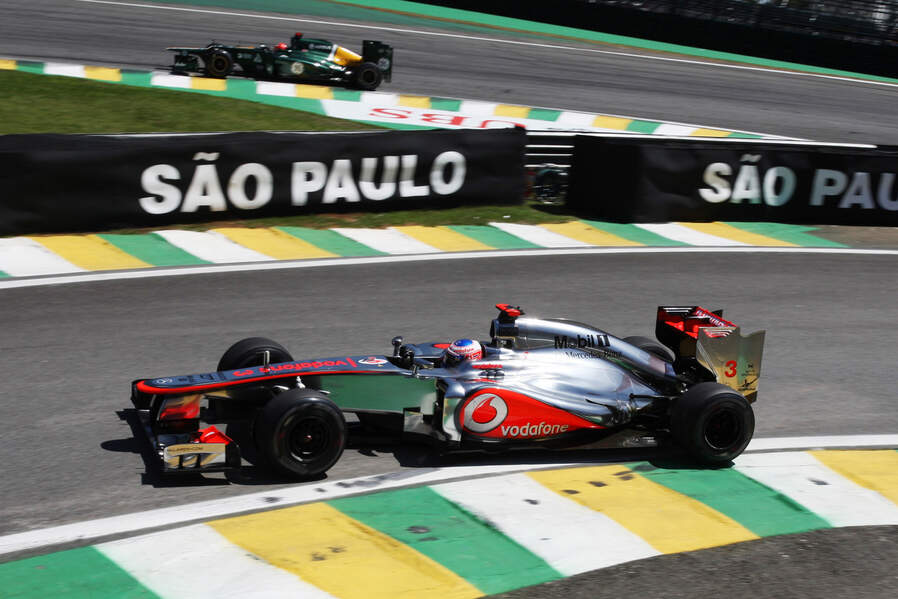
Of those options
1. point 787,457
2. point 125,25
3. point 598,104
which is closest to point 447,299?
point 787,457

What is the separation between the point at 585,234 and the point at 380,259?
10.8 feet

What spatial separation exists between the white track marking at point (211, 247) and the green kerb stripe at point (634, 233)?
4959mm

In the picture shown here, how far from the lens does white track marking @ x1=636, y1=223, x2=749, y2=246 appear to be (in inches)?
590

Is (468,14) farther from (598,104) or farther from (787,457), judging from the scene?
(787,457)

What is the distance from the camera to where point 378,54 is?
73.8 feet

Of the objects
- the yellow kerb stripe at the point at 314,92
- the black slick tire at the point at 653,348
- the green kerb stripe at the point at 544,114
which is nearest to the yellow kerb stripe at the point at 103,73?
the yellow kerb stripe at the point at 314,92

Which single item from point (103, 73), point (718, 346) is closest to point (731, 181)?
point (718, 346)

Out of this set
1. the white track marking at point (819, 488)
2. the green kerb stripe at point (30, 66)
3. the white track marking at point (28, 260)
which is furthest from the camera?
the green kerb stripe at point (30, 66)

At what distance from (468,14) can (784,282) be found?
22044 mm

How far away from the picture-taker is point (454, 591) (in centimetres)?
609

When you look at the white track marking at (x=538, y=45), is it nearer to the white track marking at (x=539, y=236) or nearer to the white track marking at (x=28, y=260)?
the white track marking at (x=539, y=236)

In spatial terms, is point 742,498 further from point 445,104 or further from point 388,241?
point 445,104

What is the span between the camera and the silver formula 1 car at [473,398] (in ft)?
23.4

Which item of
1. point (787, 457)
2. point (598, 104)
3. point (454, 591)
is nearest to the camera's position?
point (454, 591)
